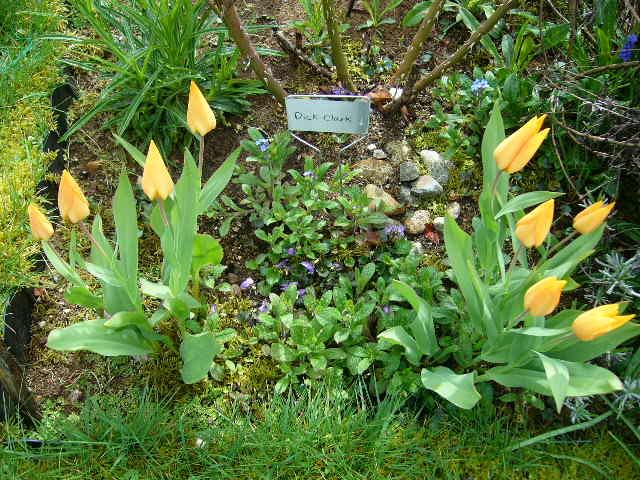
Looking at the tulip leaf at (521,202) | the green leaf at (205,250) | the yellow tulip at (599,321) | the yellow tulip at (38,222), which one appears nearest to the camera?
the yellow tulip at (599,321)

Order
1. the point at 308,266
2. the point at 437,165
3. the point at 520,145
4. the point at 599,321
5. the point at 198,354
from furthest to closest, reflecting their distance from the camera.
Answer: the point at 437,165
the point at 308,266
the point at 198,354
the point at 520,145
the point at 599,321

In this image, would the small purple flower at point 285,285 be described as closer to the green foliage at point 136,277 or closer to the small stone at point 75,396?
the green foliage at point 136,277

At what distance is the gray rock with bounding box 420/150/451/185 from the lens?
2.19 meters

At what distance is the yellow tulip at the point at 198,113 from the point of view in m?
1.41

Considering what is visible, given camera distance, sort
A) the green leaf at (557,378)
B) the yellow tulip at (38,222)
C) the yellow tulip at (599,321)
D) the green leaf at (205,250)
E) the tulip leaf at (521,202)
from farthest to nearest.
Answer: the green leaf at (205,250) → the tulip leaf at (521,202) → the yellow tulip at (38,222) → the green leaf at (557,378) → the yellow tulip at (599,321)

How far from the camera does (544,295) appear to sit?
1.15 m

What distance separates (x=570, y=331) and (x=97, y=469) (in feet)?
4.04

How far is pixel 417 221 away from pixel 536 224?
2.88 ft

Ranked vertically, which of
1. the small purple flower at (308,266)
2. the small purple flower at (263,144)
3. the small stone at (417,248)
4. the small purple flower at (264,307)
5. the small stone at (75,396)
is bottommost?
the small stone at (75,396)

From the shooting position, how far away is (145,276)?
1979 millimetres

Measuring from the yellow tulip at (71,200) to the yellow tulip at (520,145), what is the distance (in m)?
0.88

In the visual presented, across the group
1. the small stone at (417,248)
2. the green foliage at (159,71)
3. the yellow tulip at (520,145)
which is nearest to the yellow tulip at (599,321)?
the yellow tulip at (520,145)

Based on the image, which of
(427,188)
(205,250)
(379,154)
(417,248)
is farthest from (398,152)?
(205,250)

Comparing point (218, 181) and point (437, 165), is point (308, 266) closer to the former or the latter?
point (218, 181)
